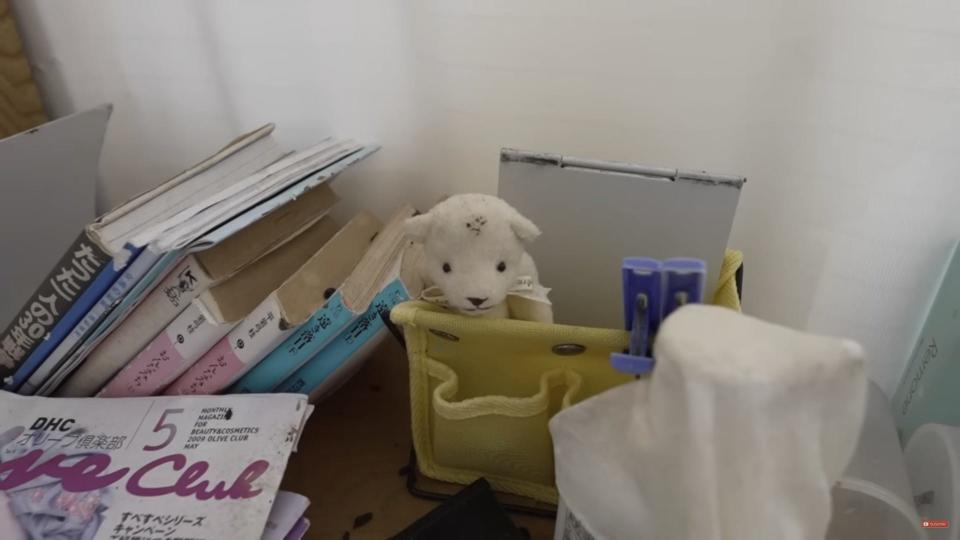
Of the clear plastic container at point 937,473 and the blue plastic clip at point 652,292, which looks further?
the clear plastic container at point 937,473

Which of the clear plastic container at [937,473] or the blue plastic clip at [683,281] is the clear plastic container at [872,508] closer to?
the clear plastic container at [937,473]

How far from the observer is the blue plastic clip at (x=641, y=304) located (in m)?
0.33

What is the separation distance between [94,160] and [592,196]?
0.48 meters

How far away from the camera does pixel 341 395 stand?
0.63 m

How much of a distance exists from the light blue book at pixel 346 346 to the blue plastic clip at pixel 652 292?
0.21 metres

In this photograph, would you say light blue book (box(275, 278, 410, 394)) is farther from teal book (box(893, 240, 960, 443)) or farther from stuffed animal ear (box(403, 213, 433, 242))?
teal book (box(893, 240, 960, 443))

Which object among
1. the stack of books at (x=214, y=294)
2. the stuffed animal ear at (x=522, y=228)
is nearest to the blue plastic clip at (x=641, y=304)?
the stuffed animal ear at (x=522, y=228)

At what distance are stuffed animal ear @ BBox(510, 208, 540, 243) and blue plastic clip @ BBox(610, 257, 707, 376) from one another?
0.11 meters

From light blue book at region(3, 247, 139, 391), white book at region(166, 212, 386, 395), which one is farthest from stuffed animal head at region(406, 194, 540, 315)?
light blue book at region(3, 247, 139, 391)

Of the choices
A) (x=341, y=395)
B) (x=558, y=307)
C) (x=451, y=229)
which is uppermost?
(x=451, y=229)

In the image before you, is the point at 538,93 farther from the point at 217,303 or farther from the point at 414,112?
the point at 217,303

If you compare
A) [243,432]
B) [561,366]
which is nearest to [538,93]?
[561,366]

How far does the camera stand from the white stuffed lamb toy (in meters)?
0.43

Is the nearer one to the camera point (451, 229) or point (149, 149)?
point (451, 229)
